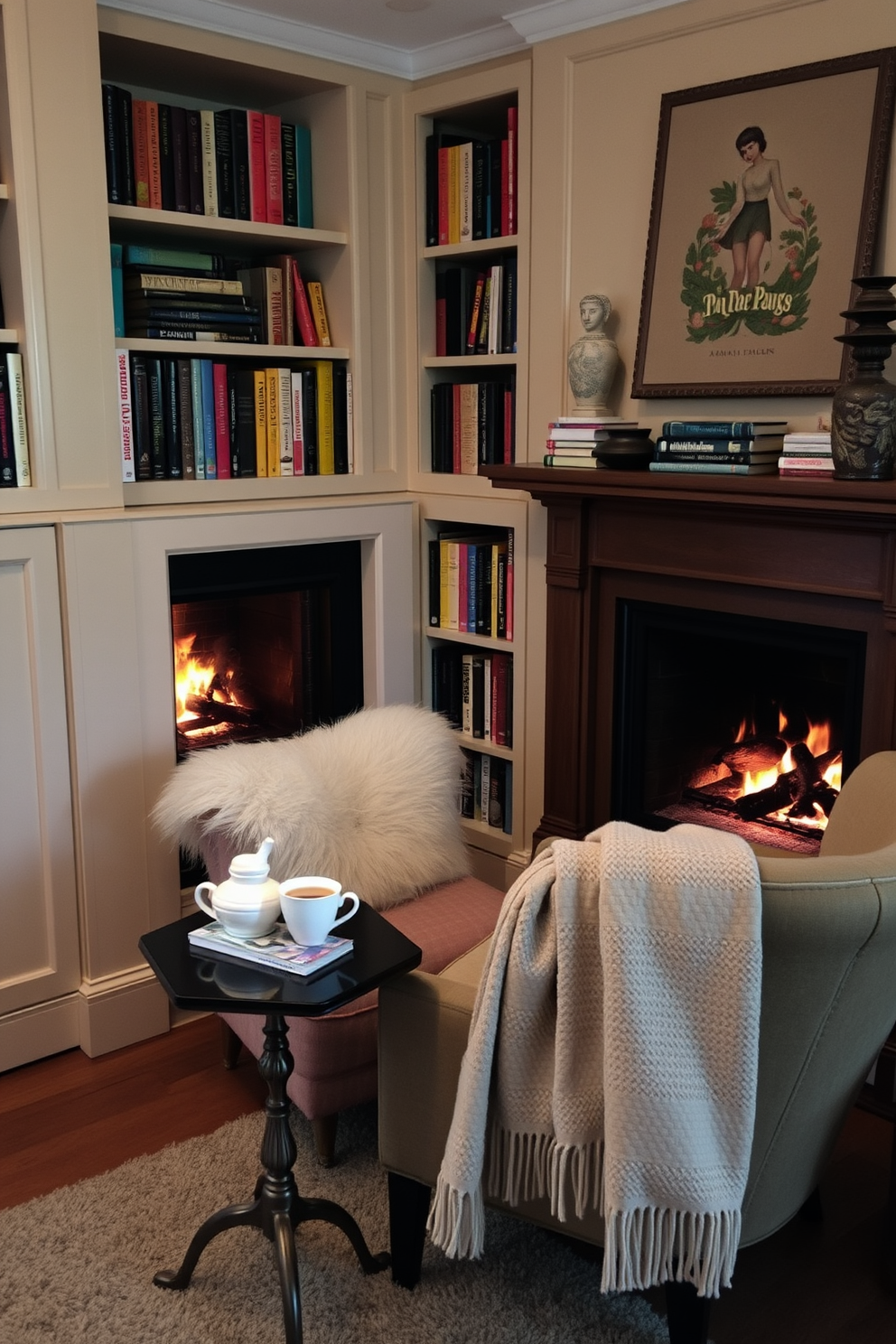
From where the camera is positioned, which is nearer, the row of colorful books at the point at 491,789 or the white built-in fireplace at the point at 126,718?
the white built-in fireplace at the point at 126,718

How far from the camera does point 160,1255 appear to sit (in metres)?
2.10

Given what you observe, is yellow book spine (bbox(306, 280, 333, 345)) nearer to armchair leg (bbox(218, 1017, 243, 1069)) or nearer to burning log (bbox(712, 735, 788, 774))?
burning log (bbox(712, 735, 788, 774))

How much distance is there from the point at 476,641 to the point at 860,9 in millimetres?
1753

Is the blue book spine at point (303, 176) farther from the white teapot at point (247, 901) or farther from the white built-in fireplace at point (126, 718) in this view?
the white teapot at point (247, 901)

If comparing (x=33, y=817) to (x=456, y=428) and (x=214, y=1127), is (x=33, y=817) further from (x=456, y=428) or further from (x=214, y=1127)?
(x=456, y=428)

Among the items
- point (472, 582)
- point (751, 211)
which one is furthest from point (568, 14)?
point (472, 582)

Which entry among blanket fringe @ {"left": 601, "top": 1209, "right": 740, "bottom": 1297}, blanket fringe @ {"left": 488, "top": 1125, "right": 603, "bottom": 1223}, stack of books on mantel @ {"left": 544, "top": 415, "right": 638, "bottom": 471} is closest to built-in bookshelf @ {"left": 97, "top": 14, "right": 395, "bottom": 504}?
stack of books on mantel @ {"left": 544, "top": 415, "right": 638, "bottom": 471}

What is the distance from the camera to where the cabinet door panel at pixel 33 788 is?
2559 mm

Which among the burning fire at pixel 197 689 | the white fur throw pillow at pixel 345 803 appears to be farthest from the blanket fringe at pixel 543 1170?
the burning fire at pixel 197 689

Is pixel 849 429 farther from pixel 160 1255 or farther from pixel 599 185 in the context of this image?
pixel 160 1255

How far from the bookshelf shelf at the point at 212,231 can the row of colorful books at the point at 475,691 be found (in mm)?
1188

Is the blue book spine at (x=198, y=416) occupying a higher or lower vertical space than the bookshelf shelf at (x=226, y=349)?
lower

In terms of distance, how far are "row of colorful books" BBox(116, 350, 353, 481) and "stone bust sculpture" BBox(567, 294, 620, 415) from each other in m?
0.74

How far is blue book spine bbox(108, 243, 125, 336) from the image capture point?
2.85 metres
